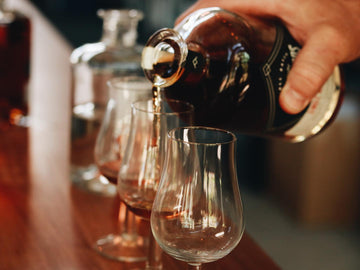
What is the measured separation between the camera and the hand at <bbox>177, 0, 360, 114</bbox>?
2.65ft

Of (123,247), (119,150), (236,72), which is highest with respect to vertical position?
(236,72)

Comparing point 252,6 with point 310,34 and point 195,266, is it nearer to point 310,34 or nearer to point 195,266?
point 310,34

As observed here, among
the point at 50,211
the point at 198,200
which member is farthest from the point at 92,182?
the point at 198,200

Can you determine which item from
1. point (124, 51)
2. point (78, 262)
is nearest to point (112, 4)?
point (124, 51)

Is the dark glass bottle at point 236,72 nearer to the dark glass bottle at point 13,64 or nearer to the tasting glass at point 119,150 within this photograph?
the tasting glass at point 119,150

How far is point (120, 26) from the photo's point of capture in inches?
41.2

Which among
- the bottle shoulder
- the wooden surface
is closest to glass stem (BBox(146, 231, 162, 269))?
the wooden surface

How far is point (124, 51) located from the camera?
108 centimetres

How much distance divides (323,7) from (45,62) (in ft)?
3.30

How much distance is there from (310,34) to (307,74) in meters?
0.08

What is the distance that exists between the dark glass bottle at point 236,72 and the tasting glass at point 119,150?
2.3 inches

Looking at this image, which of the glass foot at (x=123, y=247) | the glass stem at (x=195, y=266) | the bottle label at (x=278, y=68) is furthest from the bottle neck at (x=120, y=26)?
the glass stem at (x=195, y=266)

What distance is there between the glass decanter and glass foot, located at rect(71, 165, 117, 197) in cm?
2

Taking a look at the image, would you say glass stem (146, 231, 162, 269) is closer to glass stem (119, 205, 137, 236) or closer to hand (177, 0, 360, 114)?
glass stem (119, 205, 137, 236)
